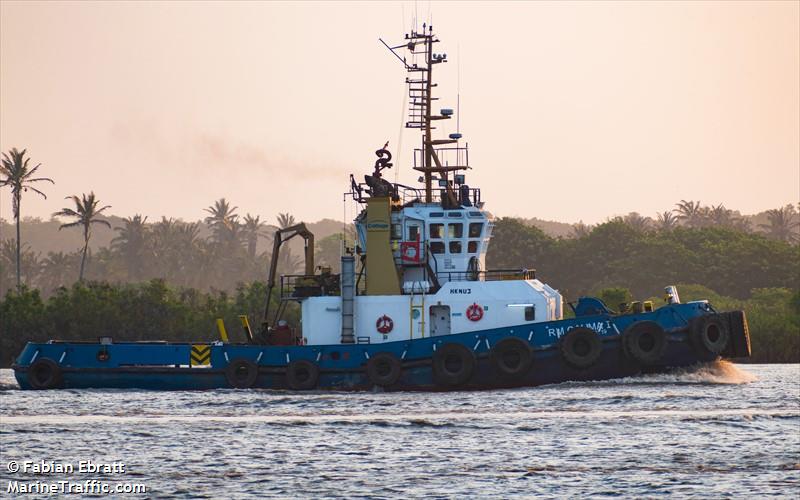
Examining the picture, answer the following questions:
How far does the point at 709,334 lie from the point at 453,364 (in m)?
7.48

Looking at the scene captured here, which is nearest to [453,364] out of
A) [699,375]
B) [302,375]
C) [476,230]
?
[476,230]

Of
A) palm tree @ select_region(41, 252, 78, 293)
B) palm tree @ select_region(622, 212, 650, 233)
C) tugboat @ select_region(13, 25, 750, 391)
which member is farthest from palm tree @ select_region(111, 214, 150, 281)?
tugboat @ select_region(13, 25, 750, 391)

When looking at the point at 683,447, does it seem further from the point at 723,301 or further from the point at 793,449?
the point at 723,301

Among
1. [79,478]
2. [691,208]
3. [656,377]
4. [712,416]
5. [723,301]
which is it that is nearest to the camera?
[79,478]

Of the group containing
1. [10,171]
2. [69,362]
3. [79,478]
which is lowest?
[79,478]

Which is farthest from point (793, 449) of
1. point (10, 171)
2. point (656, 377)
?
point (10, 171)

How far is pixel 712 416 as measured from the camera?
36.4 m

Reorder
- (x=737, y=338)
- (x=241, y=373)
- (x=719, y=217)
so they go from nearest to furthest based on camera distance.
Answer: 1. (x=737, y=338)
2. (x=241, y=373)
3. (x=719, y=217)

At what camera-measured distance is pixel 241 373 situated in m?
42.6

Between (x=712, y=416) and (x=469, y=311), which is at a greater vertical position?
(x=469, y=311)

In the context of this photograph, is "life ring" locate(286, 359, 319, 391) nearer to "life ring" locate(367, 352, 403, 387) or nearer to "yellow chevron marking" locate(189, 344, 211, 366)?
"life ring" locate(367, 352, 403, 387)

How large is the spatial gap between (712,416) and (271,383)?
44.3 ft

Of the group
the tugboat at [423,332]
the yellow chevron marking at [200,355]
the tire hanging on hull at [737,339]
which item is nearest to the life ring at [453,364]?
the tugboat at [423,332]

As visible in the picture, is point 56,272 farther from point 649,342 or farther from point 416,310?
point 649,342
